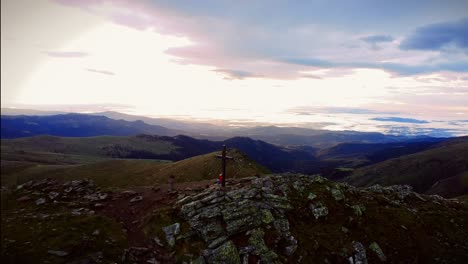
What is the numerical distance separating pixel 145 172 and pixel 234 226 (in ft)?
399

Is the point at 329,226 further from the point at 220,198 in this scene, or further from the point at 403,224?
the point at 220,198

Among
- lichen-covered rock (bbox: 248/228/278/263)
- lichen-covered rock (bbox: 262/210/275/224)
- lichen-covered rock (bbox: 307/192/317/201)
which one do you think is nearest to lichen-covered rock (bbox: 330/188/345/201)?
lichen-covered rock (bbox: 307/192/317/201)

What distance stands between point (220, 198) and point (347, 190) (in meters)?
20.2

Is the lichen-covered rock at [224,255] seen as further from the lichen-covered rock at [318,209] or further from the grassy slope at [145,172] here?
the grassy slope at [145,172]

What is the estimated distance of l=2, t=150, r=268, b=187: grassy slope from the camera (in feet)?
326

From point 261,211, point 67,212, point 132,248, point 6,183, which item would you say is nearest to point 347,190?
point 261,211

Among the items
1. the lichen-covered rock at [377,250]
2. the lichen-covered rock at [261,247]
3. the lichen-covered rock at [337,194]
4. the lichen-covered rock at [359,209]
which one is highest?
the lichen-covered rock at [337,194]

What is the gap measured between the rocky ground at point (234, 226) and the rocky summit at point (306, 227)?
0.13 m

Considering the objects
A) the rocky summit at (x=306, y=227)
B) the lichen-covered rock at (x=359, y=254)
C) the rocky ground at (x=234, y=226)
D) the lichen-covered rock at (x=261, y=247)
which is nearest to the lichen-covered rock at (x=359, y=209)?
the rocky summit at (x=306, y=227)

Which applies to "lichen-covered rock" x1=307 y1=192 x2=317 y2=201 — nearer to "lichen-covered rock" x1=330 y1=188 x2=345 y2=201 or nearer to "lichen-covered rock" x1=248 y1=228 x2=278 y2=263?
"lichen-covered rock" x1=330 y1=188 x2=345 y2=201

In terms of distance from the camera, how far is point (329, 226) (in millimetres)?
37094

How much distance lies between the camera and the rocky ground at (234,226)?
3231 cm

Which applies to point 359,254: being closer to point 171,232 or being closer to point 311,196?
point 311,196

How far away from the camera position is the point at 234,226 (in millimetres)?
35531
